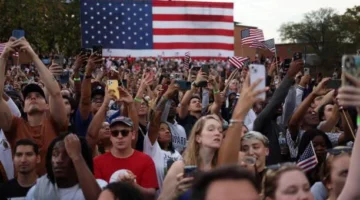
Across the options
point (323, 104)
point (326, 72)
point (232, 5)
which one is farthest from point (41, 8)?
point (326, 72)


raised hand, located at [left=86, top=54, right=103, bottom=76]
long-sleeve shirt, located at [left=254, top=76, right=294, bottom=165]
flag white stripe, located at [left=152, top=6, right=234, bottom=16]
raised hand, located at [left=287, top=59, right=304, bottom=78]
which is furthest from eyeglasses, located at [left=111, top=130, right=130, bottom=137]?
flag white stripe, located at [left=152, top=6, right=234, bottom=16]

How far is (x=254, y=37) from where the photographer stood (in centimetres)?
1731

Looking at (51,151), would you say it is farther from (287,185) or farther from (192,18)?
(192,18)

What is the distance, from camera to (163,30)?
74.7ft

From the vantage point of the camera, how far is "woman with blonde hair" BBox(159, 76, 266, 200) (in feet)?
14.9

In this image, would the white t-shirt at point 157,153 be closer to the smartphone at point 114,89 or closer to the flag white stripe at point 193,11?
the smartphone at point 114,89

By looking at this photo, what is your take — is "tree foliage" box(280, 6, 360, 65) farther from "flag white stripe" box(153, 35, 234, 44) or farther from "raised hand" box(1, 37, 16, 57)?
"raised hand" box(1, 37, 16, 57)

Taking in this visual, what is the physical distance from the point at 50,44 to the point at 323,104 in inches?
1341

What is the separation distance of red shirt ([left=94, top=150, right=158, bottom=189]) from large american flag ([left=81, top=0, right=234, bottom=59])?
13.0m

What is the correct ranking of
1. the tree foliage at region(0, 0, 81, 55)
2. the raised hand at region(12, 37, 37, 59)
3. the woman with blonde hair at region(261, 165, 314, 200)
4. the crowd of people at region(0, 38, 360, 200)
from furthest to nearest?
the tree foliage at region(0, 0, 81, 55) < the raised hand at region(12, 37, 37, 59) < the woman with blonde hair at region(261, 165, 314, 200) < the crowd of people at region(0, 38, 360, 200)

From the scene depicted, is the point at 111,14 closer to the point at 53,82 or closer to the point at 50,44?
the point at 53,82

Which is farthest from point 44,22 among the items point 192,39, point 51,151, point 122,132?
point 51,151

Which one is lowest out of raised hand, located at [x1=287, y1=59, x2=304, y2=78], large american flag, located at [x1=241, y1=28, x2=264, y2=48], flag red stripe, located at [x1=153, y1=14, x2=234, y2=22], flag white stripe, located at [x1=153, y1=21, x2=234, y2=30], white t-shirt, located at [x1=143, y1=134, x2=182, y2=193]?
white t-shirt, located at [x1=143, y1=134, x2=182, y2=193]

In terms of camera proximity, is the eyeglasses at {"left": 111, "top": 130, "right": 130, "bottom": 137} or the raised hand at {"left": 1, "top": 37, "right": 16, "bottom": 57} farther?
the raised hand at {"left": 1, "top": 37, "right": 16, "bottom": 57}
